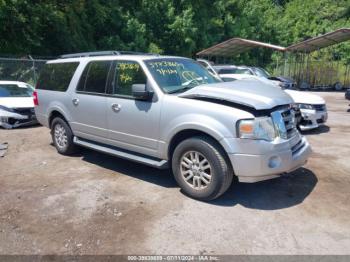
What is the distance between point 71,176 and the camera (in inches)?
222

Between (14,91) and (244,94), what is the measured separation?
27.7 feet

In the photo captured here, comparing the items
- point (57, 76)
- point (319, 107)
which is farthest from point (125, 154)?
point (319, 107)

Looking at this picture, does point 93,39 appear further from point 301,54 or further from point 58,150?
point 58,150

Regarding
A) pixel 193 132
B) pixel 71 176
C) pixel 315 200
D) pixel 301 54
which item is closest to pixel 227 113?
pixel 193 132

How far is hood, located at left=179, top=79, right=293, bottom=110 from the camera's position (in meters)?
4.26

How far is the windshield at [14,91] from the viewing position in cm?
1027

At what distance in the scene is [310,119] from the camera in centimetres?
846

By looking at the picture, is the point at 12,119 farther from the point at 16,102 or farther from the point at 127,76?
the point at 127,76

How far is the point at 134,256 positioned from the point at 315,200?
256 centimetres

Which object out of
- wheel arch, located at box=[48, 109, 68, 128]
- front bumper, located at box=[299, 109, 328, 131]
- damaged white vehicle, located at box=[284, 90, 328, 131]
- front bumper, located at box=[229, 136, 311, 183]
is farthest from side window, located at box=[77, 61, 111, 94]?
front bumper, located at box=[299, 109, 328, 131]

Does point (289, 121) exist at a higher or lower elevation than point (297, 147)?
higher

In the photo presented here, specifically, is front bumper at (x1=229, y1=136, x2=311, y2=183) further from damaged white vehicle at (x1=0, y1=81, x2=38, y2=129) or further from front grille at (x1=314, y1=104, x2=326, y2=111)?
damaged white vehicle at (x1=0, y1=81, x2=38, y2=129)

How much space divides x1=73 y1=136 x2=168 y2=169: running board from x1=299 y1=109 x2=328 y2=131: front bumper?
483 cm

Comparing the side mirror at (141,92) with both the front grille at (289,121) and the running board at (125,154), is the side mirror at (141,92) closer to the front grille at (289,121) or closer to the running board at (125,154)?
the running board at (125,154)
